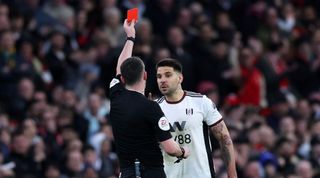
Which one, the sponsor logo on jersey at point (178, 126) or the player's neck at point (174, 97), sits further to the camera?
the player's neck at point (174, 97)

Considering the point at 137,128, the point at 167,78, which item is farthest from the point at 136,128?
the point at 167,78

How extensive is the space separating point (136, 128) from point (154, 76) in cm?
695

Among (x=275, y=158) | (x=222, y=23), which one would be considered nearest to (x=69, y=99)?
(x=275, y=158)

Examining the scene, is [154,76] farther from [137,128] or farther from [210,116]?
[137,128]

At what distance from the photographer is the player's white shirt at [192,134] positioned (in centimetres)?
1246

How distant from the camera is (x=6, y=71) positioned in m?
17.8

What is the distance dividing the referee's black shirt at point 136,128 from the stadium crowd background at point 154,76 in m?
4.51

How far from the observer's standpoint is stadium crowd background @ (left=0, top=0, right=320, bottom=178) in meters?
17.4

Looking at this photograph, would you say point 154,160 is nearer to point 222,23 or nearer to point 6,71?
point 6,71

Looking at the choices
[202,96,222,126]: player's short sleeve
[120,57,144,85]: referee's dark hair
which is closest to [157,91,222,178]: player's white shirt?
[202,96,222,126]: player's short sleeve

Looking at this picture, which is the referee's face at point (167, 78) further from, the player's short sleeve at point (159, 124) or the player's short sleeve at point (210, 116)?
the player's short sleeve at point (159, 124)

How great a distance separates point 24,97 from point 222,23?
5673 mm


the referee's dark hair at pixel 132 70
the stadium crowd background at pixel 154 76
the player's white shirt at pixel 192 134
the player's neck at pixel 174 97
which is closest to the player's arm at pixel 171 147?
the referee's dark hair at pixel 132 70

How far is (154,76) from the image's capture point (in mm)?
18422
